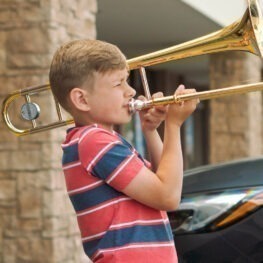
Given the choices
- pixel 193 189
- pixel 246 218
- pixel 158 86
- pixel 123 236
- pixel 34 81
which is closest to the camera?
pixel 123 236

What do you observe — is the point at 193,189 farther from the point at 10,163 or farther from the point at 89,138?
the point at 10,163

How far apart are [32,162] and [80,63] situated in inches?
106

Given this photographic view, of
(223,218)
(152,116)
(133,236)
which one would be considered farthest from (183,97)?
(223,218)

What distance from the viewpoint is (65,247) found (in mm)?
4734

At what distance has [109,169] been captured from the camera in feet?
6.54

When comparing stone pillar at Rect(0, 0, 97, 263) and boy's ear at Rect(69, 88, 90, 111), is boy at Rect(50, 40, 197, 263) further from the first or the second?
stone pillar at Rect(0, 0, 97, 263)

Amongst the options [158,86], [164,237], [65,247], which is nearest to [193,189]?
[164,237]

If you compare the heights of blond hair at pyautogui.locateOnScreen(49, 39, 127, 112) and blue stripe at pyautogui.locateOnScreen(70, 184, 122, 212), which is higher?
blond hair at pyautogui.locateOnScreen(49, 39, 127, 112)

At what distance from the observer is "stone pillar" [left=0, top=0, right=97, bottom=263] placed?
4621 millimetres

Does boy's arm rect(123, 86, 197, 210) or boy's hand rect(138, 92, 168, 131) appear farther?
boy's hand rect(138, 92, 168, 131)

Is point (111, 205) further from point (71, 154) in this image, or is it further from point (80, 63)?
point (80, 63)

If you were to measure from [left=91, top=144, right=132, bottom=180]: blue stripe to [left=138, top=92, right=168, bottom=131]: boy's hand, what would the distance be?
Answer: 0.30 m

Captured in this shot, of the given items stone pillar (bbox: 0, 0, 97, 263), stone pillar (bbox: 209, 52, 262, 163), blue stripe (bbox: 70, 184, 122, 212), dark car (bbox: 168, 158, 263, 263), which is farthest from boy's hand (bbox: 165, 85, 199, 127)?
stone pillar (bbox: 209, 52, 262, 163)

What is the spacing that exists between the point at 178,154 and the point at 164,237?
232mm
